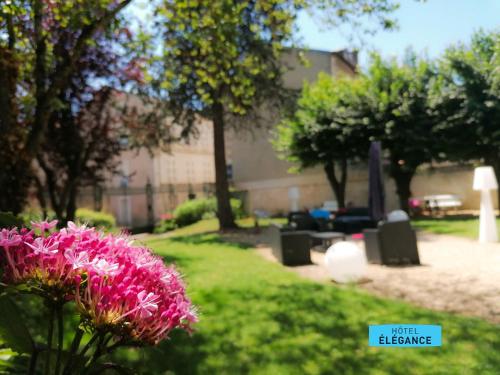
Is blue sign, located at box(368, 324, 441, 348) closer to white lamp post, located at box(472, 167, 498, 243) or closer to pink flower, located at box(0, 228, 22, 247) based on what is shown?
pink flower, located at box(0, 228, 22, 247)

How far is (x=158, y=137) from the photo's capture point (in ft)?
46.6

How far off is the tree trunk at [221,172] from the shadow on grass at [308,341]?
11053 mm

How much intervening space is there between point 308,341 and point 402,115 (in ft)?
47.1

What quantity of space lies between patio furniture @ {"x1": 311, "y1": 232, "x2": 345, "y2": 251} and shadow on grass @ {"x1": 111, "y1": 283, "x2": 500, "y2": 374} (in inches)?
180

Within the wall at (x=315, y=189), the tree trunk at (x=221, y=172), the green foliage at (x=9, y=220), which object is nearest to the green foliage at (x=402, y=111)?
the wall at (x=315, y=189)

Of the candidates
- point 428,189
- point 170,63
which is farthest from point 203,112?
point 428,189

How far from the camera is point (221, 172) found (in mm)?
15477

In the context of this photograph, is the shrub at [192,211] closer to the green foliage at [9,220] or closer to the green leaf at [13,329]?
the green foliage at [9,220]

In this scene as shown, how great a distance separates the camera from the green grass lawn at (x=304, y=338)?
6.51 feet

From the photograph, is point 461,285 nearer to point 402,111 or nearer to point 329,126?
point 402,111

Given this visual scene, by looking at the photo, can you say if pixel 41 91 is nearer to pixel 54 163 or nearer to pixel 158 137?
pixel 54 163

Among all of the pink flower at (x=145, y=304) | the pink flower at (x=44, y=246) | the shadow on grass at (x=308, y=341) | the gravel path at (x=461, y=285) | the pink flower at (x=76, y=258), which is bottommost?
the shadow on grass at (x=308, y=341)

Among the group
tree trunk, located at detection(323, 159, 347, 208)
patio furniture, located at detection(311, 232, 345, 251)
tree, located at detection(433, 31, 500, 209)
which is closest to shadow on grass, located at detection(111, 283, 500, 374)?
tree, located at detection(433, 31, 500, 209)

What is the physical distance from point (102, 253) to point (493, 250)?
1702 mm
